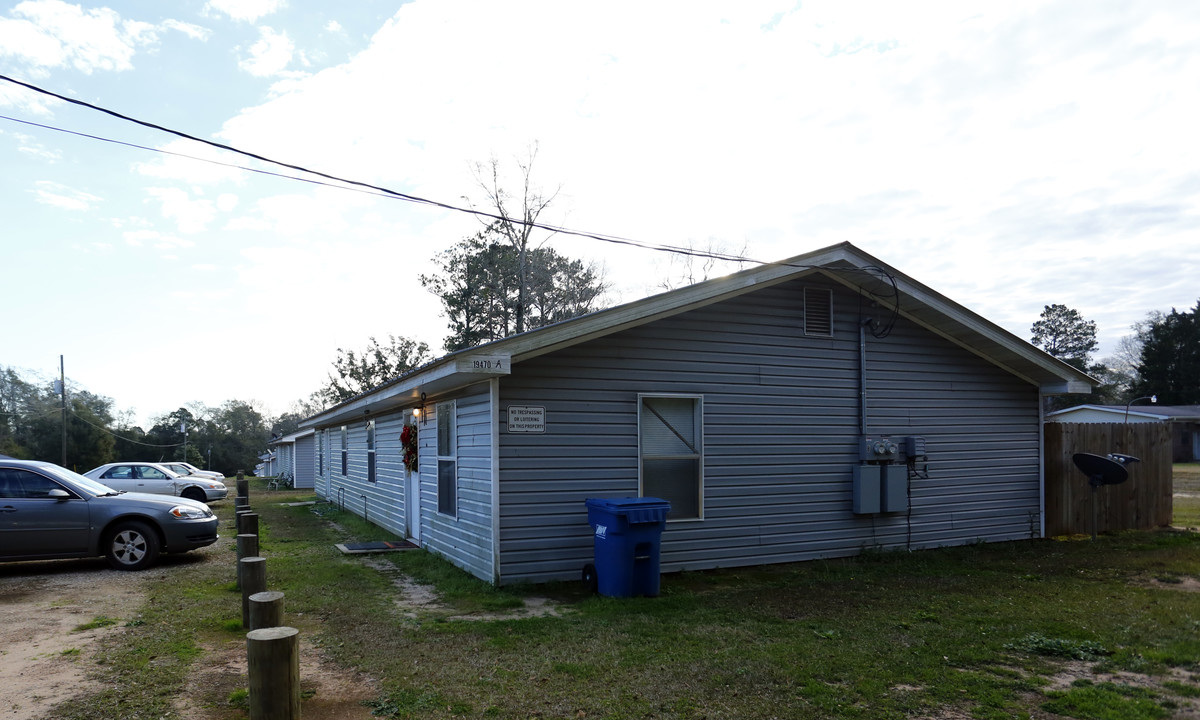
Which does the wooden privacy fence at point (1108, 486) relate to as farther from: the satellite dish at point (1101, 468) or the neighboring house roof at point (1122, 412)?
the neighboring house roof at point (1122, 412)

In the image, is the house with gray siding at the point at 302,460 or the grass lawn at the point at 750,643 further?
the house with gray siding at the point at 302,460

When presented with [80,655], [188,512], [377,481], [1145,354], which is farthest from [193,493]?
[1145,354]

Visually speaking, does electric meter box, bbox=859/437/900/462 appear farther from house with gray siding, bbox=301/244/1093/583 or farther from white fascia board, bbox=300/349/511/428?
white fascia board, bbox=300/349/511/428

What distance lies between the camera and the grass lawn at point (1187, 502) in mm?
13812

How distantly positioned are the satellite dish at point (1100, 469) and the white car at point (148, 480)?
20.9 m

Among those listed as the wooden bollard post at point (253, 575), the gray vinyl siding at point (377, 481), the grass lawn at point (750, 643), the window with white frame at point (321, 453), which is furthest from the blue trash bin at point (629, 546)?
the window with white frame at point (321, 453)

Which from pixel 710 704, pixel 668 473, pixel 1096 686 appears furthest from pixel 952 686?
pixel 668 473

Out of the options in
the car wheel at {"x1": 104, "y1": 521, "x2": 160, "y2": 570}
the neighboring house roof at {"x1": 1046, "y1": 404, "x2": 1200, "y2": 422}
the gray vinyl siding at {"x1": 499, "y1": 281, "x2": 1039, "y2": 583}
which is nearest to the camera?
the gray vinyl siding at {"x1": 499, "y1": 281, "x2": 1039, "y2": 583}

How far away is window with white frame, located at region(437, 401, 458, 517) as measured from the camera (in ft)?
31.5

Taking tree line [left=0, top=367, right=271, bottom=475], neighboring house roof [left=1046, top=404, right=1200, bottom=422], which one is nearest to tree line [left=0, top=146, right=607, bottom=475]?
tree line [left=0, top=367, right=271, bottom=475]

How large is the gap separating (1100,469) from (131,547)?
544 inches

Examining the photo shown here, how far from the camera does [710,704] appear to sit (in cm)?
454

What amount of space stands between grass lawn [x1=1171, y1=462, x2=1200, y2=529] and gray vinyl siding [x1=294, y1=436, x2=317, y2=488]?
32.3 metres

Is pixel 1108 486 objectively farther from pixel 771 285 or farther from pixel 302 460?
pixel 302 460
